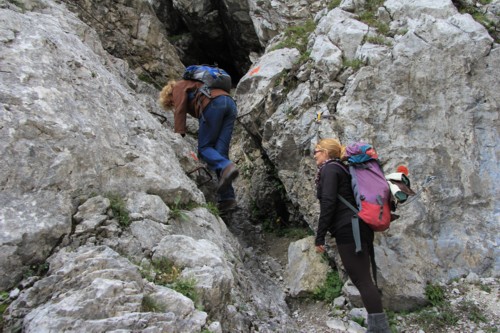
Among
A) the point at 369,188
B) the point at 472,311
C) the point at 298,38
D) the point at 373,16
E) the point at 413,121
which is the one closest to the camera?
the point at 369,188

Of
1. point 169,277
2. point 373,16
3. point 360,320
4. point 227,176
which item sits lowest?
point 360,320

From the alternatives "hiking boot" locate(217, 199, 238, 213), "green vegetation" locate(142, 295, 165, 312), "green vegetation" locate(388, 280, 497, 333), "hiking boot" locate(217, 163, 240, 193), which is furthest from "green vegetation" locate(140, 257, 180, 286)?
"green vegetation" locate(388, 280, 497, 333)

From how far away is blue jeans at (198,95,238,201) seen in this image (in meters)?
7.78

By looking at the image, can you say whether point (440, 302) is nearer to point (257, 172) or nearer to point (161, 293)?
point (161, 293)

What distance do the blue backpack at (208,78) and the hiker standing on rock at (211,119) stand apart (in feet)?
0.28

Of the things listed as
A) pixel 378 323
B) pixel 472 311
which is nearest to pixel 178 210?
pixel 378 323

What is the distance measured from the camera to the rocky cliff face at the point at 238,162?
4.23m

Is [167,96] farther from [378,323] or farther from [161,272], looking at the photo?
[378,323]

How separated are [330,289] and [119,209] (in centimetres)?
377

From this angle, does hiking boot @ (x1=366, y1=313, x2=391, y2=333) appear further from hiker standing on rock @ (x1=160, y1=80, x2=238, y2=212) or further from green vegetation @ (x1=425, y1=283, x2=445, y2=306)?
hiker standing on rock @ (x1=160, y1=80, x2=238, y2=212)

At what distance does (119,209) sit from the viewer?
209 inches

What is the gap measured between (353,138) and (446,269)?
273 cm

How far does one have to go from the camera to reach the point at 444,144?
7.25m

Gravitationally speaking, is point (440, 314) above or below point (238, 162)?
above
